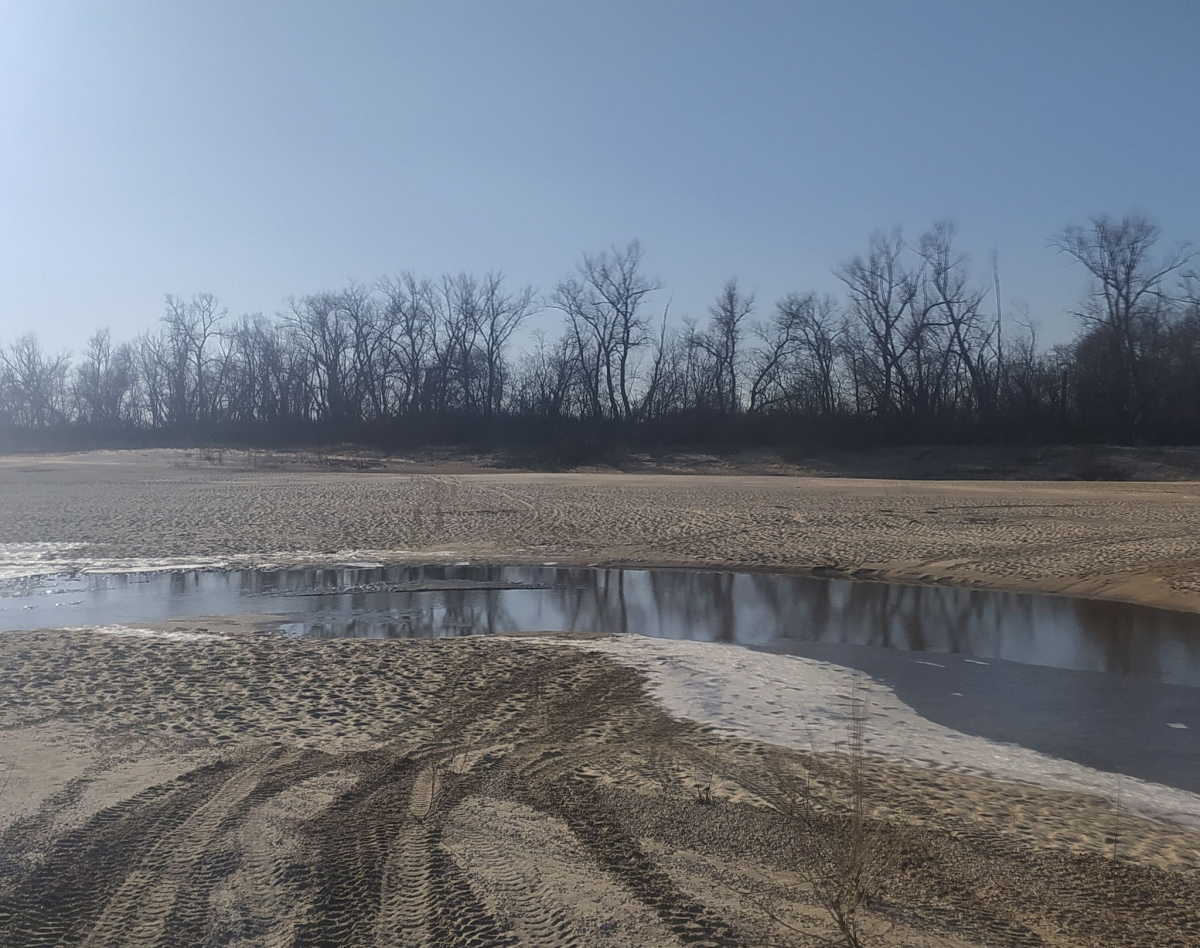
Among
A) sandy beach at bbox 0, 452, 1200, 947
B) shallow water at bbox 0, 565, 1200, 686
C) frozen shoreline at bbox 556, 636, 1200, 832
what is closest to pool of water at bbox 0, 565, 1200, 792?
shallow water at bbox 0, 565, 1200, 686

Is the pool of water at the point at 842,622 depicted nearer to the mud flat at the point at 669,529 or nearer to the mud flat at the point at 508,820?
the mud flat at the point at 508,820

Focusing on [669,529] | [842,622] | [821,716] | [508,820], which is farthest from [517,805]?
[669,529]

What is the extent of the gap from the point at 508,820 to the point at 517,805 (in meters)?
0.26

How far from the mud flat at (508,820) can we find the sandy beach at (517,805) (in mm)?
21

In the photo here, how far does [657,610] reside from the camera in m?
13.8

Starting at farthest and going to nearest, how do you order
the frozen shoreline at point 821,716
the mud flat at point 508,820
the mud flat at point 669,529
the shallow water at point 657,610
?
the mud flat at point 669,529 < the shallow water at point 657,610 < the frozen shoreline at point 821,716 < the mud flat at point 508,820

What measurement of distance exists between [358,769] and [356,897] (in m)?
1.92

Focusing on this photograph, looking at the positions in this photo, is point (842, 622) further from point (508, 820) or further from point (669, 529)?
point (669, 529)

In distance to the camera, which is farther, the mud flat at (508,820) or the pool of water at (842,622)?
the pool of water at (842,622)

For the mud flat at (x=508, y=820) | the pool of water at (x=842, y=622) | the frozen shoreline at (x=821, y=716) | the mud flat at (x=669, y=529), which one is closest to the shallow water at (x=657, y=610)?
the pool of water at (x=842, y=622)

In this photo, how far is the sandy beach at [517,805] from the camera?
417 centimetres

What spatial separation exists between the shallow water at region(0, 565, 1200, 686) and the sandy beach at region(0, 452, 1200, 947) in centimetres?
147

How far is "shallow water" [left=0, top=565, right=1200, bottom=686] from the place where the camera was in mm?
11461

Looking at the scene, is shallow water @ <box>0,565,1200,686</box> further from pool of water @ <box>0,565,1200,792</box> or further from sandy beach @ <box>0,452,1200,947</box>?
sandy beach @ <box>0,452,1200,947</box>
